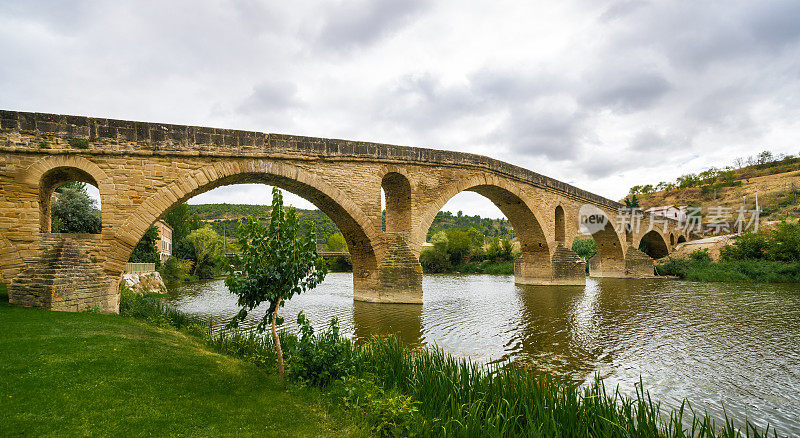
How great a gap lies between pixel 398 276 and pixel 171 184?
7935 mm

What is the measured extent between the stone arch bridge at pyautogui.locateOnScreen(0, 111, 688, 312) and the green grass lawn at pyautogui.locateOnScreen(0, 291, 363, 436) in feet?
12.1

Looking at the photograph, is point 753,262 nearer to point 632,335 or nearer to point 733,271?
point 733,271

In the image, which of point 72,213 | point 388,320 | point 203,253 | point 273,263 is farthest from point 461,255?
point 273,263

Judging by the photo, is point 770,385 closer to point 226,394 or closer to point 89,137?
point 226,394

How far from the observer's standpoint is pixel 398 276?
1437 centimetres

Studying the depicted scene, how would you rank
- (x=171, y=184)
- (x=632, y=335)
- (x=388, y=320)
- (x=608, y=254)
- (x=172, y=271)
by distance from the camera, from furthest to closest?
(x=608, y=254) < (x=172, y=271) < (x=388, y=320) < (x=171, y=184) < (x=632, y=335)

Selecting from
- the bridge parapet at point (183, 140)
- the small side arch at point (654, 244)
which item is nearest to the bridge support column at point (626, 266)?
the small side arch at point (654, 244)

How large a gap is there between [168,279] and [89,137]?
63.9 ft

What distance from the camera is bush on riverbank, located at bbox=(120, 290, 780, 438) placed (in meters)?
3.42

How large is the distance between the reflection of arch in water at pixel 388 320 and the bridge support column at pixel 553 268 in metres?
11.9

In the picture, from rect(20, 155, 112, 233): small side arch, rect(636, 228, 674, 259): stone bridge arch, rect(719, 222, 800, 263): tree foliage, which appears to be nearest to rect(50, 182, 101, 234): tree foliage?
rect(20, 155, 112, 233): small side arch

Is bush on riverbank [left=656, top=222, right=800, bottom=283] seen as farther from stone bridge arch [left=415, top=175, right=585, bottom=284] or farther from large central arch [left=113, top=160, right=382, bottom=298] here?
large central arch [left=113, top=160, right=382, bottom=298]

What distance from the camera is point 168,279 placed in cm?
2623

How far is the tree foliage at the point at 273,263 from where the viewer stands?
4.73m
